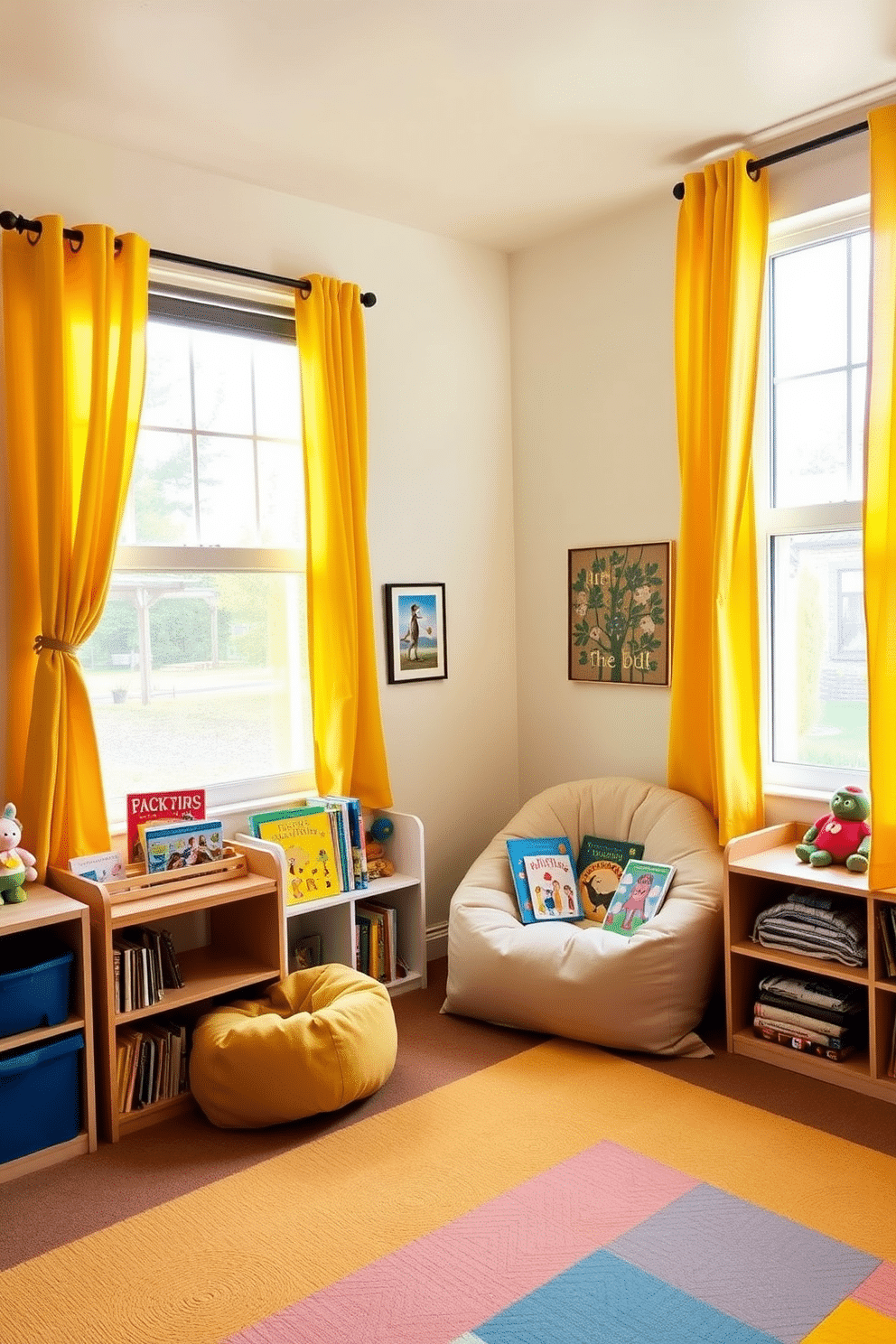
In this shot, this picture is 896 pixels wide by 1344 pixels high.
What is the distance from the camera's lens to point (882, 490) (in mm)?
2832

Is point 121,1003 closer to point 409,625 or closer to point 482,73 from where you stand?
point 409,625

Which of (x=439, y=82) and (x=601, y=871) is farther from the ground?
(x=439, y=82)

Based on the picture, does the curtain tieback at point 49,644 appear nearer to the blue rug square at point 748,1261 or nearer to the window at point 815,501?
the blue rug square at point 748,1261

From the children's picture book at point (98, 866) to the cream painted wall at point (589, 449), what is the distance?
185 centimetres

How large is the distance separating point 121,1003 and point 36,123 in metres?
2.39

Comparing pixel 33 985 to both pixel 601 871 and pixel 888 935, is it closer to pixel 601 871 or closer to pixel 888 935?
pixel 601 871

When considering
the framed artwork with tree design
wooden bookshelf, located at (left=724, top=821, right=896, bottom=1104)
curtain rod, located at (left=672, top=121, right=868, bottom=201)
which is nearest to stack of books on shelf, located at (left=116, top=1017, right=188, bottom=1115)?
wooden bookshelf, located at (left=724, top=821, right=896, bottom=1104)

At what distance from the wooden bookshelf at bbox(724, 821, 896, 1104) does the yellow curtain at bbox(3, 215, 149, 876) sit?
1848mm

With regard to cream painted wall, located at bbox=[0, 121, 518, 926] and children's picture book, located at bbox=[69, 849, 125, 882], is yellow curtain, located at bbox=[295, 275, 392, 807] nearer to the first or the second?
cream painted wall, located at bbox=[0, 121, 518, 926]

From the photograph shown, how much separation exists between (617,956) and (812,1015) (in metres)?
0.57

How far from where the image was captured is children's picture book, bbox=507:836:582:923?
347 cm

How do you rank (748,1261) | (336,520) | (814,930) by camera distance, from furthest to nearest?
(336,520) < (814,930) < (748,1261)

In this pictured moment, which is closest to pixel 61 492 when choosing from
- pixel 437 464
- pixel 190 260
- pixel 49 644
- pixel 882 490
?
pixel 49 644

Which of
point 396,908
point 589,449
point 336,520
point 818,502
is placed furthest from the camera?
point 589,449
